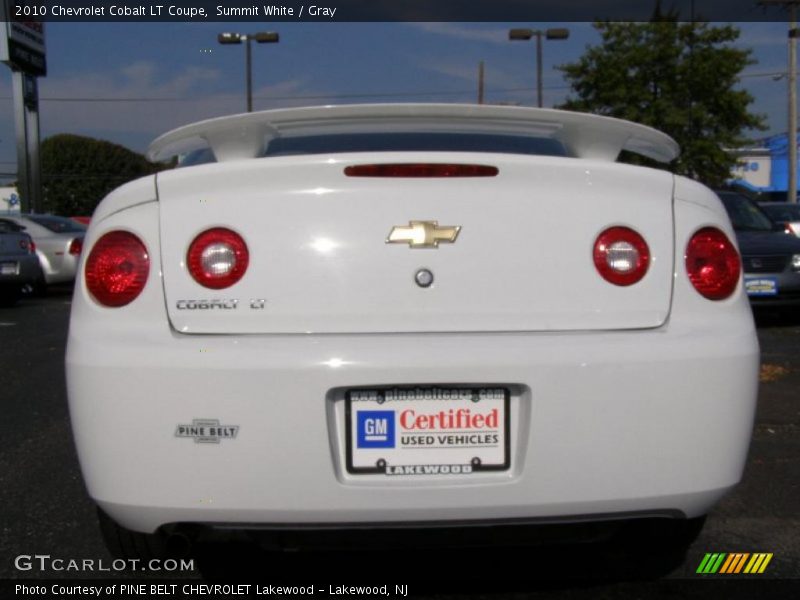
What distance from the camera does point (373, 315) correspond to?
2332mm

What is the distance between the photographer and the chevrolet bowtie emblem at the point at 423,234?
7.74ft

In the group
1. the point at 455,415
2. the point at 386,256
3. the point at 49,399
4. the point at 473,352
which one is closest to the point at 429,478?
the point at 455,415

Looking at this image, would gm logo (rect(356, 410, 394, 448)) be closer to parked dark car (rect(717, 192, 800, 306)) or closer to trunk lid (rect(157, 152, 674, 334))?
trunk lid (rect(157, 152, 674, 334))

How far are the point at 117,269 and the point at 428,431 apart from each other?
0.92 m

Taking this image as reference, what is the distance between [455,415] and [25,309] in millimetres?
11085

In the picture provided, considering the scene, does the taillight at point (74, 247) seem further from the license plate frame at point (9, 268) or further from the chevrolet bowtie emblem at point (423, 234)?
the chevrolet bowtie emblem at point (423, 234)

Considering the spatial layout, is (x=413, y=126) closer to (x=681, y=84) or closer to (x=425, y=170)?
(x=425, y=170)

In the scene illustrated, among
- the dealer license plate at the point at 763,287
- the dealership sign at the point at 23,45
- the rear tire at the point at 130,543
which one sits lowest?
the rear tire at the point at 130,543

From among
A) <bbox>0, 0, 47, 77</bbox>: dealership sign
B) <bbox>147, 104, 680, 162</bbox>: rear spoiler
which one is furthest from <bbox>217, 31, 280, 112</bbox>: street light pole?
<bbox>147, 104, 680, 162</bbox>: rear spoiler

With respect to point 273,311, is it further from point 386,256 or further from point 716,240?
point 716,240

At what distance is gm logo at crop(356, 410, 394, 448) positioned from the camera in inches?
90.1

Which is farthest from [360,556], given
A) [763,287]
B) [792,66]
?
[792,66]

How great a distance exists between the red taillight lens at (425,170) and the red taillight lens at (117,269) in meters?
0.61

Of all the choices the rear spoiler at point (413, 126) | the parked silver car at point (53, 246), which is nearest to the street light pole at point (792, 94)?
the parked silver car at point (53, 246)
